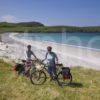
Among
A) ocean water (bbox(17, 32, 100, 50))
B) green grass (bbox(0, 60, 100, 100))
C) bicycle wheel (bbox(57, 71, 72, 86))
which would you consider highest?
ocean water (bbox(17, 32, 100, 50))

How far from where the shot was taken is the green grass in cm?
1234

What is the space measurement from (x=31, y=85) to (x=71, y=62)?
351 inches

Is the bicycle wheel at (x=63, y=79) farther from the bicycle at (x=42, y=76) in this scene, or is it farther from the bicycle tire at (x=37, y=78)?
the bicycle tire at (x=37, y=78)

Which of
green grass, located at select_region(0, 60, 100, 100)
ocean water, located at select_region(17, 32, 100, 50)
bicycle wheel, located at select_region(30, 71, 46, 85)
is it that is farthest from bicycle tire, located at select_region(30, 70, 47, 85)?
ocean water, located at select_region(17, 32, 100, 50)

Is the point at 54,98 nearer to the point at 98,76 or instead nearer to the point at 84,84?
the point at 84,84

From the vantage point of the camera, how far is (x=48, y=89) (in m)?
13.4

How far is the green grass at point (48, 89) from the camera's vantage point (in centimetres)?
1234

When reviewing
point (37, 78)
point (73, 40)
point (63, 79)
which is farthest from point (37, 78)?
point (73, 40)

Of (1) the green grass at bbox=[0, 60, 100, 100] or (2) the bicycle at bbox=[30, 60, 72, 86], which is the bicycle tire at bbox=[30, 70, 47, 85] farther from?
(1) the green grass at bbox=[0, 60, 100, 100]

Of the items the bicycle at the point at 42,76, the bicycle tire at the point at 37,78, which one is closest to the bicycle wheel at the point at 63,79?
the bicycle at the point at 42,76

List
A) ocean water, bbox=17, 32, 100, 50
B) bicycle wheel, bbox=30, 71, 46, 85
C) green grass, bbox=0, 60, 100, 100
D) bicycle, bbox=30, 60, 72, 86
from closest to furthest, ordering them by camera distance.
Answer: green grass, bbox=0, 60, 100, 100
bicycle, bbox=30, 60, 72, 86
bicycle wheel, bbox=30, 71, 46, 85
ocean water, bbox=17, 32, 100, 50

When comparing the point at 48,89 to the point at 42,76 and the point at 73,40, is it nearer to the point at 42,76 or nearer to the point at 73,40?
the point at 42,76

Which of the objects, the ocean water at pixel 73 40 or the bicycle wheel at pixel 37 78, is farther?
the ocean water at pixel 73 40

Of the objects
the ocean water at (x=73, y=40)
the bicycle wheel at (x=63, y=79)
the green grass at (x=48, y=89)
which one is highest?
the ocean water at (x=73, y=40)
